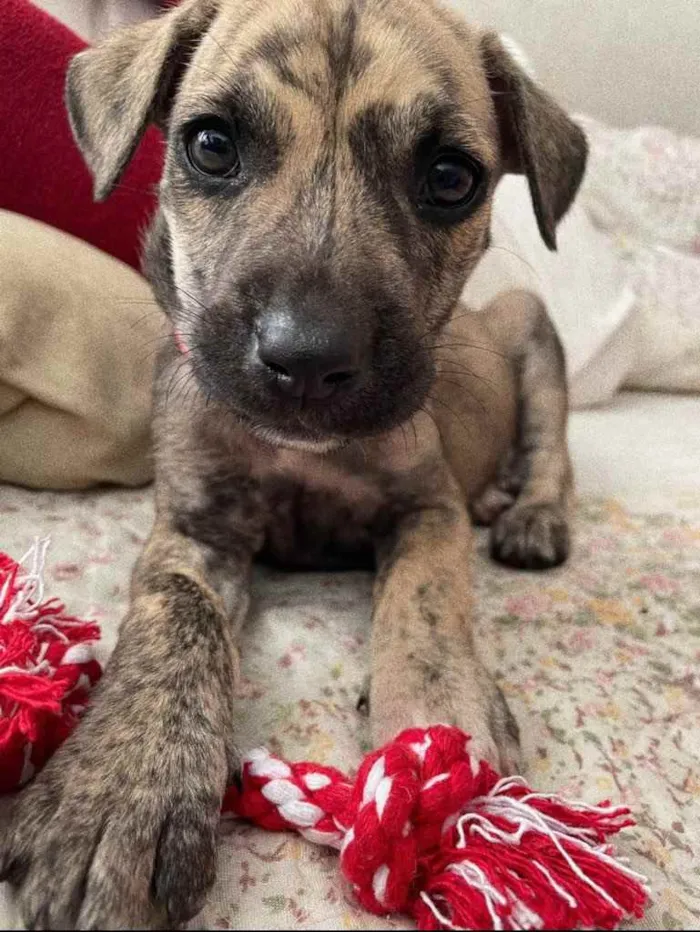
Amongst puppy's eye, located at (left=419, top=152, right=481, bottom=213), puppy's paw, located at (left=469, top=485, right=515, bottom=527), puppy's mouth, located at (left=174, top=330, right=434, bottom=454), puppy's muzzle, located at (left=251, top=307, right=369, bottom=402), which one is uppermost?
puppy's eye, located at (left=419, top=152, right=481, bottom=213)

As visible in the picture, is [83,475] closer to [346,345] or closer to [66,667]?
[66,667]

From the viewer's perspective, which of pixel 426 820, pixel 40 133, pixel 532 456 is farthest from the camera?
pixel 532 456

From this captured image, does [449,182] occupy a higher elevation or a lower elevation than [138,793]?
higher

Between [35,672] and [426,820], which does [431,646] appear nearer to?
[426,820]

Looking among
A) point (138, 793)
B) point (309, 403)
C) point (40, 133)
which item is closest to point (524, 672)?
point (309, 403)

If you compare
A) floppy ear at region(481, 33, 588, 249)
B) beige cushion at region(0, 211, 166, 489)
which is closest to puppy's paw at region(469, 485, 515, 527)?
floppy ear at region(481, 33, 588, 249)

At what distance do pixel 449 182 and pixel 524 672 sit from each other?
104cm

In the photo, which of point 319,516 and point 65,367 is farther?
point 65,367

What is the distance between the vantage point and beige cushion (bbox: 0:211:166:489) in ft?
7.44

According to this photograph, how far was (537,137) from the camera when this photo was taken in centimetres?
219

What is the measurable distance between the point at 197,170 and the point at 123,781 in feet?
4.02

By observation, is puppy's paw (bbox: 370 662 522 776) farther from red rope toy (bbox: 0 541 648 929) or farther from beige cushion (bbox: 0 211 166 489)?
beige cushion (bbox: 0 211 166 489)

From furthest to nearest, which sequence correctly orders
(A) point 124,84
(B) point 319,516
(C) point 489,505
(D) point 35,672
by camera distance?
(C) point 489,505 < (B) point 319,516 < (A) point 124,84 < (D) point 35,672

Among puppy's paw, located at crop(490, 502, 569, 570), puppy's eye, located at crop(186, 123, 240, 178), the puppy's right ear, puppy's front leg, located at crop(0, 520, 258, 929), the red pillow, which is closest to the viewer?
puppy's front leg, located at crop(0, 520, 258, 929)
